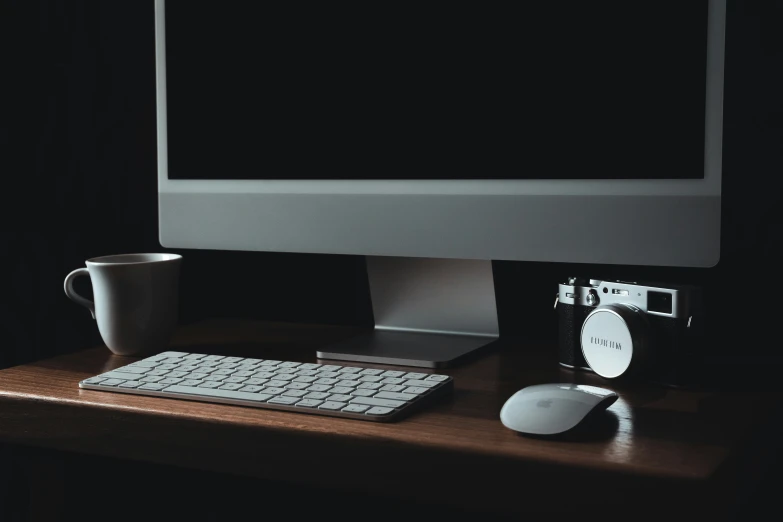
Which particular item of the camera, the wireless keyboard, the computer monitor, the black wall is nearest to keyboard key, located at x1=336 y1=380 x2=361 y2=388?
the wireless keyboard

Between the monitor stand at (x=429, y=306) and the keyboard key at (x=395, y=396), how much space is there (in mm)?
209

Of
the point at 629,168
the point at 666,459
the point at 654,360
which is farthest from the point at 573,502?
the point at 629,168

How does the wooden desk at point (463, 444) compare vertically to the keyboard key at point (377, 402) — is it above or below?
below

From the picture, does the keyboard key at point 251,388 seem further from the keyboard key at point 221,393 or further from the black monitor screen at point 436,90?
the black monitor screen at point 436,90

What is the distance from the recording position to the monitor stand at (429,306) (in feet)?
2.93

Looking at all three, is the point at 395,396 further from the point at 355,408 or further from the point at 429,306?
the point at 429,306

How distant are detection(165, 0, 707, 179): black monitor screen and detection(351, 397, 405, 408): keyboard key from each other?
0.28 m

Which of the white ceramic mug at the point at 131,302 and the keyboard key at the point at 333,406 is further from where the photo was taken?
the white ceramic mug at the point at 131,302

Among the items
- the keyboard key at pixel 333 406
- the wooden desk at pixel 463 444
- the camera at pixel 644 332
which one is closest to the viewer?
the wooden desk at pixel 463 444

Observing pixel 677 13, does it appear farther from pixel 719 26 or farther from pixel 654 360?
pixel 654 360

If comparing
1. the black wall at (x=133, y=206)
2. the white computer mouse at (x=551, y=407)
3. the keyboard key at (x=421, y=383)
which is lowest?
the keyboard key at (x=421, y=383)

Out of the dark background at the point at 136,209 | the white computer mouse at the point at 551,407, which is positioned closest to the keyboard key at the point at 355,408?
the white computer mouse at the point at 551,407

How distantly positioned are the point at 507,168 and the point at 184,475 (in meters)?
0.66

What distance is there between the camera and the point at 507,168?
796mm
